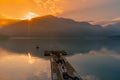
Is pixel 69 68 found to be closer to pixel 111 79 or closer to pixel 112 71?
pixel 111 79

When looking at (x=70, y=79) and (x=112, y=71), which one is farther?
(x=112, y=71)

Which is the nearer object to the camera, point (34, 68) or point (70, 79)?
point (70, 79)

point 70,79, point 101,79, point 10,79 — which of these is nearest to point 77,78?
point 70,79

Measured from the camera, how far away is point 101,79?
3756cm

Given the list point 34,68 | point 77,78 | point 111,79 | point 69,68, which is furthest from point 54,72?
point 34,68

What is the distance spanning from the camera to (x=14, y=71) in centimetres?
4319

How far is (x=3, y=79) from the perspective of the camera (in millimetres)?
36250

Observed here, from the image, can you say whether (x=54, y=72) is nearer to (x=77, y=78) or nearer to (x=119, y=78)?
(x=77, y=78)

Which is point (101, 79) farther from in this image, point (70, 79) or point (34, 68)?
point (34, 68)

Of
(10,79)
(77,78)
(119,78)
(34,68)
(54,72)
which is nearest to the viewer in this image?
(77,78)

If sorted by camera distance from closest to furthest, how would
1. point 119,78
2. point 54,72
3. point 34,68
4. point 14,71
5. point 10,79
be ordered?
point 54,72 → point 10,79 → point 119,78 → point 14,71 → point 34,68

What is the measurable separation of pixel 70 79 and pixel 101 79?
10030 mm

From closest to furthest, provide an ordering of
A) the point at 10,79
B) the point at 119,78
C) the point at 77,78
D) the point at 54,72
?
the point at 77,78, the point at 54,72, the point at 10,79, the point at 119,78

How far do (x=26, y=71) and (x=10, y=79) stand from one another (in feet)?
23.0
